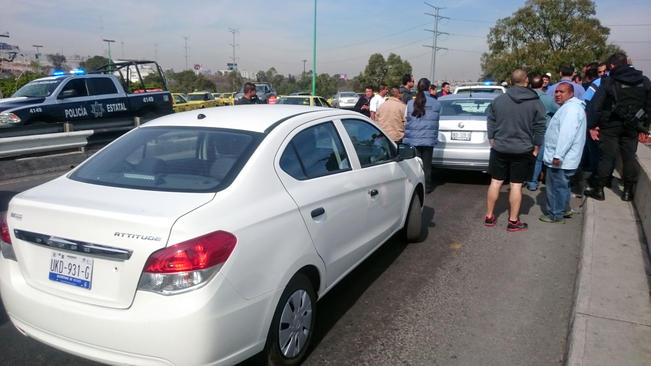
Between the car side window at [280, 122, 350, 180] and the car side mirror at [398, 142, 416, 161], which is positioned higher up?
the car side window at [280, 122, 350, 180]

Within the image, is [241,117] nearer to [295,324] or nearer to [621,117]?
[295,324]

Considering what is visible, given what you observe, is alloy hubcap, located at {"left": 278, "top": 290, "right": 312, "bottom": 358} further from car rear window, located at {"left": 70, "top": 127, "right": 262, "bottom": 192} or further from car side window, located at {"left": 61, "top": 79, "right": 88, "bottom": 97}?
car side window, located at {"left": 61, "top": 79, "right": 88, "bottom": 97}

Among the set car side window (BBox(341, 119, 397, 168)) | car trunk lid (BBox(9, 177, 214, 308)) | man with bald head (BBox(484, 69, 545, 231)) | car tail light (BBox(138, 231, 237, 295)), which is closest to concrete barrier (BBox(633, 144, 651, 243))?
man with bald head (BBox(484, 69, 545, 231))

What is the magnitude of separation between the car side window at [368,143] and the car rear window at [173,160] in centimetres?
123

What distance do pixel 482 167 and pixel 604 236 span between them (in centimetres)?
295

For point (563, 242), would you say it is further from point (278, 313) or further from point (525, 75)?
point (278, 313)

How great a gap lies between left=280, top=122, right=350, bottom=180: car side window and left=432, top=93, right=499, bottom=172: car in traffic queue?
190 inches

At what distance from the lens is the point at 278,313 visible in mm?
2713

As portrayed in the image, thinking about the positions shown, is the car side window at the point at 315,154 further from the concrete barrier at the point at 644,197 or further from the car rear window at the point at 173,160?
the concrete barrier at the point at 644,197

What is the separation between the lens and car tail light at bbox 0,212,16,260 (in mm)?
2666

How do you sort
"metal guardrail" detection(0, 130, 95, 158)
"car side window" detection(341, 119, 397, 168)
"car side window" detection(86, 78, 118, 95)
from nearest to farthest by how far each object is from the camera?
"car side window" detection(341, 119, 397, 168) < "metal guardrail" detection(0, 130, 95, 158) < "car side window" detection(86, 78, 118, 95)

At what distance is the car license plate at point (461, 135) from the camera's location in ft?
26.3

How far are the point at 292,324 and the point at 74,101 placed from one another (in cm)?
1110

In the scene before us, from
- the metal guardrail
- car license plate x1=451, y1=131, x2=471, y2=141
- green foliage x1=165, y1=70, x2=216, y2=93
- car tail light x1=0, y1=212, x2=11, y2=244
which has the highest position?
green foliage x1=165, y1=70, x2=216, y2=93
